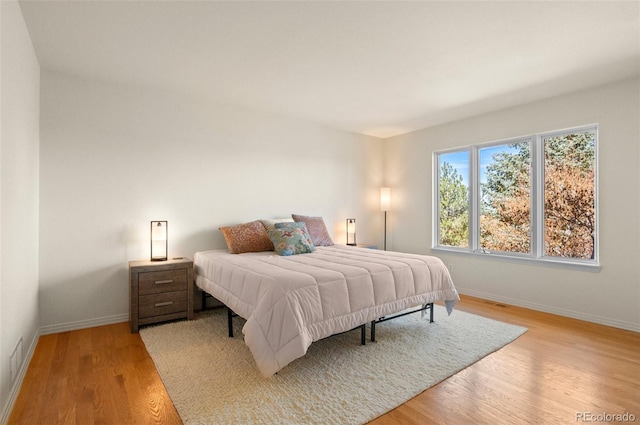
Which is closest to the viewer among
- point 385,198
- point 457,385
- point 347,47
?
point 457,385

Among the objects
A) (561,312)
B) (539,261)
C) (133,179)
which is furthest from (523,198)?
(133,179)

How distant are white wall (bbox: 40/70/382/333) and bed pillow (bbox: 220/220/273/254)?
34 centimetres

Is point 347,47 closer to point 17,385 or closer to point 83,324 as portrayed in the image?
point 17,385

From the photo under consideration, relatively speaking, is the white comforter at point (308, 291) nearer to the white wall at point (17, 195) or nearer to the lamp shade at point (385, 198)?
the white wall at point (17, 195)

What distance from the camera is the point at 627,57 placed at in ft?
9.21

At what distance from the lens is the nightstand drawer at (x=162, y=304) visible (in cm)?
318

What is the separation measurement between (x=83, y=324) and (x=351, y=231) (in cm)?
357

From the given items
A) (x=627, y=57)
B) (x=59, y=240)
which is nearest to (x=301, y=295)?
(x=59, y=240)

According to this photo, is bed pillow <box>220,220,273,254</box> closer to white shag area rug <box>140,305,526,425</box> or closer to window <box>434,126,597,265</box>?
white shag area rug <box>140,305,526,425</box>

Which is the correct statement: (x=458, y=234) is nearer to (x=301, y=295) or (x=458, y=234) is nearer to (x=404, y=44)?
(x=404, y=44)

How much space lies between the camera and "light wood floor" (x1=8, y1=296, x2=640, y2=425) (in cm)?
185

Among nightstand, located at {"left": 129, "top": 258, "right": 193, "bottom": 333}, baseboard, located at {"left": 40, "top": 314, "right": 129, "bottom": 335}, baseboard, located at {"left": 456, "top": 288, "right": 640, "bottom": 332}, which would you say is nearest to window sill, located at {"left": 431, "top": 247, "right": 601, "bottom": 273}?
baseboard, located at {"left": 456, "top": 288, "right": 640, "bottom": 332}

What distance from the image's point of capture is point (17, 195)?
223cm

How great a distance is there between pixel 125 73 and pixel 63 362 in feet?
8.54
